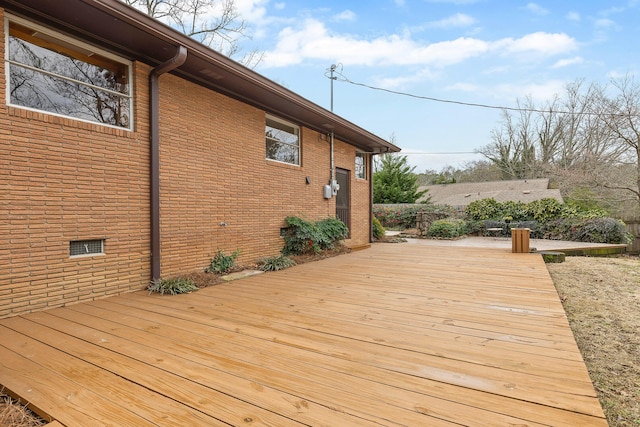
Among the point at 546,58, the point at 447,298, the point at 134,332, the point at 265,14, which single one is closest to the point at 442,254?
the point at 447,298

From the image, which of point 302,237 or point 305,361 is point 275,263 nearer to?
point 302,237

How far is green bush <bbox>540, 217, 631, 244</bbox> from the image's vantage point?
980 centimetres

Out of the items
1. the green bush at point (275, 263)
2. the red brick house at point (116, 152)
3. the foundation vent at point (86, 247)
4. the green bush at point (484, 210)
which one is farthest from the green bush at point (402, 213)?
the foundation vent at point (86, 247)

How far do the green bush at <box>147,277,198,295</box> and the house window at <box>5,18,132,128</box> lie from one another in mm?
2108

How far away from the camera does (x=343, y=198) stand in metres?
9.51

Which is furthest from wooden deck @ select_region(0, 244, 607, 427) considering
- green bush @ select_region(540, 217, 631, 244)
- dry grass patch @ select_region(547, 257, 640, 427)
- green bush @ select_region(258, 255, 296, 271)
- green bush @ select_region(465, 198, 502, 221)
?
green bush @ select_region(465, 198, 502, 221)

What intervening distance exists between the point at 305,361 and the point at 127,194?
336 cm

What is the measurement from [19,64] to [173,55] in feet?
5.30

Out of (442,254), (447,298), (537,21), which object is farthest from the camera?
(537,21)

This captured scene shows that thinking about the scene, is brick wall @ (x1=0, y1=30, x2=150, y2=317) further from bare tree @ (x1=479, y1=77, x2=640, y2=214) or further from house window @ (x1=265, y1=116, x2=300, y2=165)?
bare tree @ (x1=479, y1=77, x2=640, y2=214)

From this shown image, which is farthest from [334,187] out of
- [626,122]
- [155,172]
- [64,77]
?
[626,122]

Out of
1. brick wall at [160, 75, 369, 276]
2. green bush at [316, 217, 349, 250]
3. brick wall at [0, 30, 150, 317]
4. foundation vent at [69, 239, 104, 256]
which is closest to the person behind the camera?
brick wall at [0, 30, 150, 317]

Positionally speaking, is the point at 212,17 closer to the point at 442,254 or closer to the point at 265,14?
the point at 265,14

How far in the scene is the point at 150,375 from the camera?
6.42 ft
